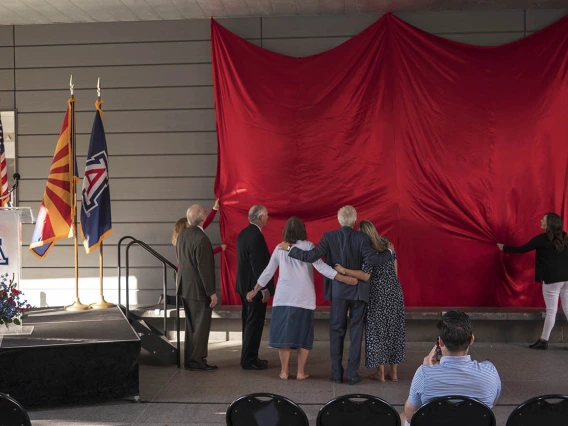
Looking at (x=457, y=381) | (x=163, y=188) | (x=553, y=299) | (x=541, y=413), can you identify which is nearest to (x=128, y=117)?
(x=163, y=188)

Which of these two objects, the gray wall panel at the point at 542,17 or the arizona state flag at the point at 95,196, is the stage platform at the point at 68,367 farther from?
the gray wall panel at the point at 542,17

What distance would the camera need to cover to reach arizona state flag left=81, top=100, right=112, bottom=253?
25.2 ft

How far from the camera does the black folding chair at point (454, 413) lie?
301 centimetres

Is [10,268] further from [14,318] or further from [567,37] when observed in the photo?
[567,37]

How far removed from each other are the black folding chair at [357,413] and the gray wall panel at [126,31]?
6436 mm

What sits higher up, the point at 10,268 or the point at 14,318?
the point at 10,268

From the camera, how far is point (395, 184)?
8.21 m

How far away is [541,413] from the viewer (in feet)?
10.2

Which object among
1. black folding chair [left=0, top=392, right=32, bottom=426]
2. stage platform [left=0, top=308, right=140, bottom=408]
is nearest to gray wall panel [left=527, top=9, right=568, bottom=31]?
stage platform [left=0, top=308, right=140, bottom=408]

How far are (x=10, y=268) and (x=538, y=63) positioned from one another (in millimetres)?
6200

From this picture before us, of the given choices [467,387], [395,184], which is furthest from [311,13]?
[467,387]

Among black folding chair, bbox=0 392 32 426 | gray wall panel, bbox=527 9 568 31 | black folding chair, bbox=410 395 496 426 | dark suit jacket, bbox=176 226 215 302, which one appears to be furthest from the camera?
gray wall panel, bbox=527 9 568 31

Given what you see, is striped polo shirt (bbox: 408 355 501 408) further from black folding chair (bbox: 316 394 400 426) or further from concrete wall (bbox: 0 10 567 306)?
concrete wall (bbox: 0 10 567 306)

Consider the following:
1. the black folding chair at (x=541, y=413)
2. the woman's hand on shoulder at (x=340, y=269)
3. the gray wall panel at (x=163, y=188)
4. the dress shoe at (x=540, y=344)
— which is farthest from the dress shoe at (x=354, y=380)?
the gray wall panel at (x=163, y=188)
